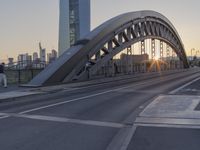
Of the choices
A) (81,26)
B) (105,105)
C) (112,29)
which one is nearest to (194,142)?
(105,105)

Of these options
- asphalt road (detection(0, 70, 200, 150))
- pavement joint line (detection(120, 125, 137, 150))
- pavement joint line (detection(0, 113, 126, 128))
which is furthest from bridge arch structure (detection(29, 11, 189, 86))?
pavement joint line (detection(120, 125, 137, 150))

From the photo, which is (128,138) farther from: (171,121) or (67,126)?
(171,121)

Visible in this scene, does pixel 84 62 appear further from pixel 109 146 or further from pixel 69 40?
pixel 69 40

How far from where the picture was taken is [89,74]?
1378 inches

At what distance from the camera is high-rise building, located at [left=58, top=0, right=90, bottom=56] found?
6881cm

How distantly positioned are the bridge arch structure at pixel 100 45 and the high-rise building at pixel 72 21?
1493 cm

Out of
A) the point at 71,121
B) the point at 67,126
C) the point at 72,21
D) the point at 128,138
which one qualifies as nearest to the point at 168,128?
the point at 128,138

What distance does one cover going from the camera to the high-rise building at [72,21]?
68.8m

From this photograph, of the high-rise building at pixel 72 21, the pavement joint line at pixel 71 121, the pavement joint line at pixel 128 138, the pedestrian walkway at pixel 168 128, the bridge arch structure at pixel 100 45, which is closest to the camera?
the pavement joint line at pixel 128 138

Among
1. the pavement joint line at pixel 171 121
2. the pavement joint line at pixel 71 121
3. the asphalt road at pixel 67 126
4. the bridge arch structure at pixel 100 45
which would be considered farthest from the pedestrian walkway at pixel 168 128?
the bridge arch structure at pixel 100 45

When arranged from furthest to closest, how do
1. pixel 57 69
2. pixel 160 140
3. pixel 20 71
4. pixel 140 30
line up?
pixel 140 30 < pixel 20 71 < pixel 57 69 < pixel 160 140

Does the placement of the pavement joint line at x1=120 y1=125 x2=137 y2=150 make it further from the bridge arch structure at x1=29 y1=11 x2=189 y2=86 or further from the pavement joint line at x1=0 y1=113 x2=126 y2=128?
the bridge arch structure at x1=29 y1=11 x2=189 y2=86

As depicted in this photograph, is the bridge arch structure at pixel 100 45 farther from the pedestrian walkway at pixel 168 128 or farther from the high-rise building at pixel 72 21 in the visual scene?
A: the high-rise building at pixel 72 21

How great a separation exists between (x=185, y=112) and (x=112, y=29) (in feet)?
86.0
